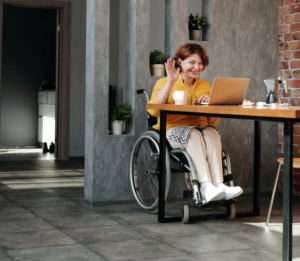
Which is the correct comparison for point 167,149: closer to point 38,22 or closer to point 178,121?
point 178,121

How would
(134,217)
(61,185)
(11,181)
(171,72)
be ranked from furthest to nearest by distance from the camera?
(11,181) → (61,185) → (134,217) → (171,72)

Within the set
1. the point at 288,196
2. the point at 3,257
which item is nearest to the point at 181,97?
the point at 288,196

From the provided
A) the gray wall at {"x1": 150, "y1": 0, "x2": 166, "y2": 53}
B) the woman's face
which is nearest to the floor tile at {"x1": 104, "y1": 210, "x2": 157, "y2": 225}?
the woman's face

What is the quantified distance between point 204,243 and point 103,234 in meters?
0.59

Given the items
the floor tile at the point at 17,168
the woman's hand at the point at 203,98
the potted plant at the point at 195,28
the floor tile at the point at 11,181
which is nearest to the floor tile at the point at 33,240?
the woman's hand at the point at 203,98

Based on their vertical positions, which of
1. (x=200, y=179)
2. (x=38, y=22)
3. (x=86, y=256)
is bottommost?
(x=86, y=256)

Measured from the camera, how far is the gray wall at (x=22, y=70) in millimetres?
10352

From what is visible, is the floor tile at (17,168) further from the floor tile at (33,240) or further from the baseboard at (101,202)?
the floor tile at (33,240)

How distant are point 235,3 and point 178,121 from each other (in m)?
1.29

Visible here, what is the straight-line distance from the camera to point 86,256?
2.94m

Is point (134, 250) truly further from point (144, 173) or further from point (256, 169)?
point (144, 173)

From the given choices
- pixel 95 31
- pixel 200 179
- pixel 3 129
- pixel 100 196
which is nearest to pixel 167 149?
pixel 200 179

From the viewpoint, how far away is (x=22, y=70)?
414 inches

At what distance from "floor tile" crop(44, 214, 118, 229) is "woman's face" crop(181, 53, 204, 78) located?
1.16 metres
